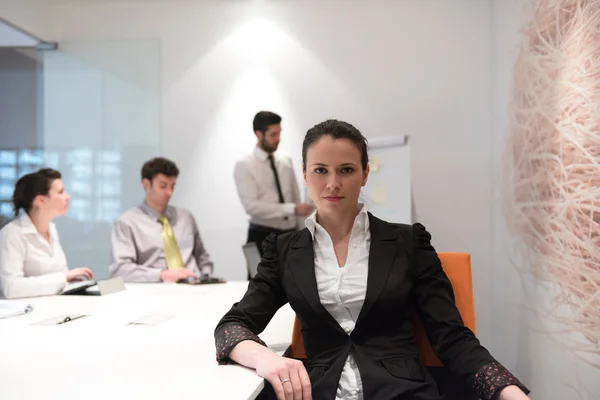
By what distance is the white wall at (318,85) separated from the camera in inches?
191

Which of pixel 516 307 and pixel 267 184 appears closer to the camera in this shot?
pixel 516 307

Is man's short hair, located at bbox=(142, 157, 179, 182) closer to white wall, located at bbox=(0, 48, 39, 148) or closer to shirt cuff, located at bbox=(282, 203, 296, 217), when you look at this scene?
shirt cuff, located at bbox=(282, 203, 296, 217)

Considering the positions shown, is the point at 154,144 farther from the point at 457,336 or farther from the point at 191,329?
the point at 457,336

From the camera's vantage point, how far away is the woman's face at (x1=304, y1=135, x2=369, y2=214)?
167 centimetres

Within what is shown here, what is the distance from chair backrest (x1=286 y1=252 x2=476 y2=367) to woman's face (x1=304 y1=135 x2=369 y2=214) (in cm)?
34

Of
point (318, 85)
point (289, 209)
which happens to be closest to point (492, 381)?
point (289, 209)

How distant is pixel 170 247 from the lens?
151 inches

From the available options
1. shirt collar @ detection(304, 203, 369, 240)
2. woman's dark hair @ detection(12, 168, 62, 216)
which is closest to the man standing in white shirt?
woman's dark hair @ detection(12, 168, 62, 216)

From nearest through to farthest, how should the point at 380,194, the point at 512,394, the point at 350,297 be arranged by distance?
1. the point at 512,394
2. the point at 350,297
3. the point at 380,194

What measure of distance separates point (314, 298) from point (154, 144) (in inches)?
158

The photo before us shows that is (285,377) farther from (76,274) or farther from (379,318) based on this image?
(76,274)

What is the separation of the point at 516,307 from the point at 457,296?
2.52m

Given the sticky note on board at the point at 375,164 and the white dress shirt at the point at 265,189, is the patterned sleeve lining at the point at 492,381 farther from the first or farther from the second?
the white dress shirt at the point at 265,189

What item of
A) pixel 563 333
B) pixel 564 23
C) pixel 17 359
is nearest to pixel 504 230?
pixel 563 333
